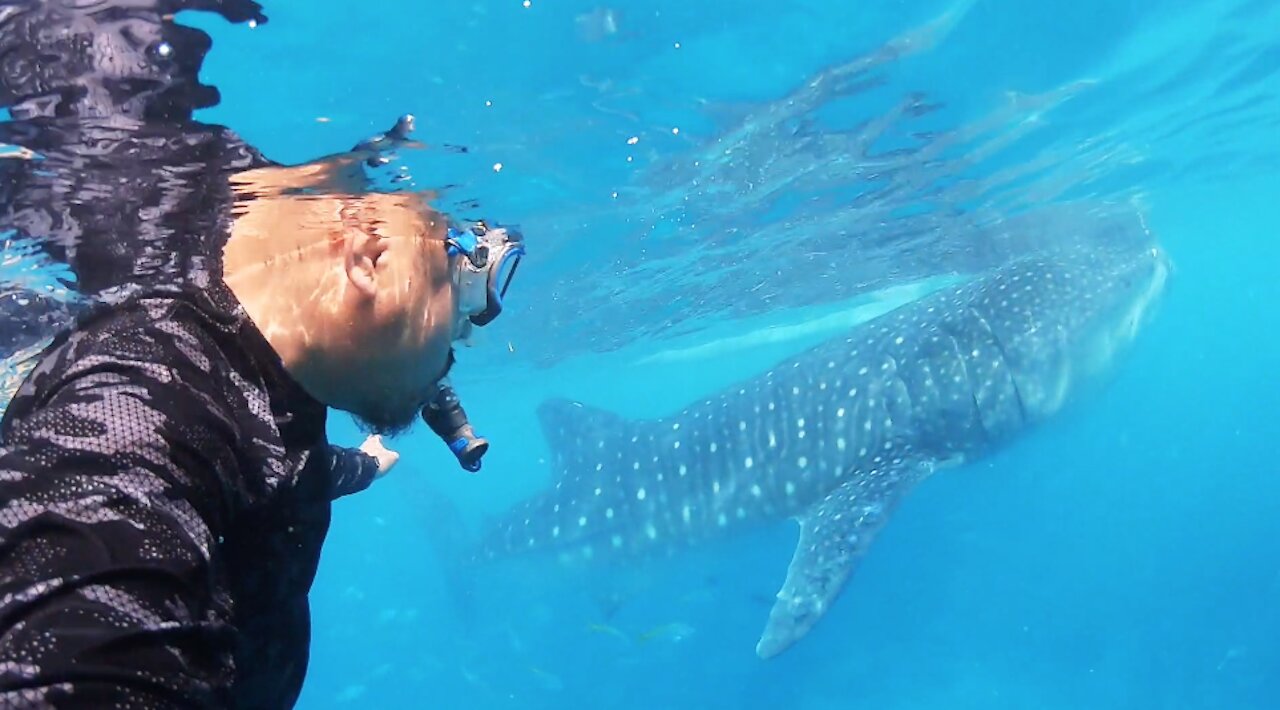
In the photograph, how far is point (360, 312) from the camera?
2369 millimetres

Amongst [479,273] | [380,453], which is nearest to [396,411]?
[479,273]

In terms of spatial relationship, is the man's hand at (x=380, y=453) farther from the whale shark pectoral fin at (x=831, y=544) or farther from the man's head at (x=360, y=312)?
the whale shark pectoral fin at (x=831, y=544)

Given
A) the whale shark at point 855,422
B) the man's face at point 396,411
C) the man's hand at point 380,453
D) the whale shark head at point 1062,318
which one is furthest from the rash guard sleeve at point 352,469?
the whale shark head at point 1062,318

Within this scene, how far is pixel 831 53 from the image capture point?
8.55 meters

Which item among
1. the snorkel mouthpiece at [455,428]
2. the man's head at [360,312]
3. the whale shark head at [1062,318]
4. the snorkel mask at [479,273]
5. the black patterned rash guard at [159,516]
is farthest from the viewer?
the whale shark head at [1062,318]

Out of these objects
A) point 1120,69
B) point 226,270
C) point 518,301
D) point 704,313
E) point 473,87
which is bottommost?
point 704,313

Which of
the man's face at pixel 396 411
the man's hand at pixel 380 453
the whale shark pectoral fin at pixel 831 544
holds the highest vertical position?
the man's face at pixel 396 411

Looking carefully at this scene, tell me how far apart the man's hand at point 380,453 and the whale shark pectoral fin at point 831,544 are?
192 inches

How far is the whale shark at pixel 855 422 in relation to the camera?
34.4 feet

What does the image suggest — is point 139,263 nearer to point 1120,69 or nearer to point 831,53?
point 831,53

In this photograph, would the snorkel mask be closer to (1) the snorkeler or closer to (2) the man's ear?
(1) the snorkeler

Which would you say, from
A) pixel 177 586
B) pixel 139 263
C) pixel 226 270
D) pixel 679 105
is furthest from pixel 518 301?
pixel 177 586

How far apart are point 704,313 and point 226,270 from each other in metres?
22.4

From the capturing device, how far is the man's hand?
4.96 metres
